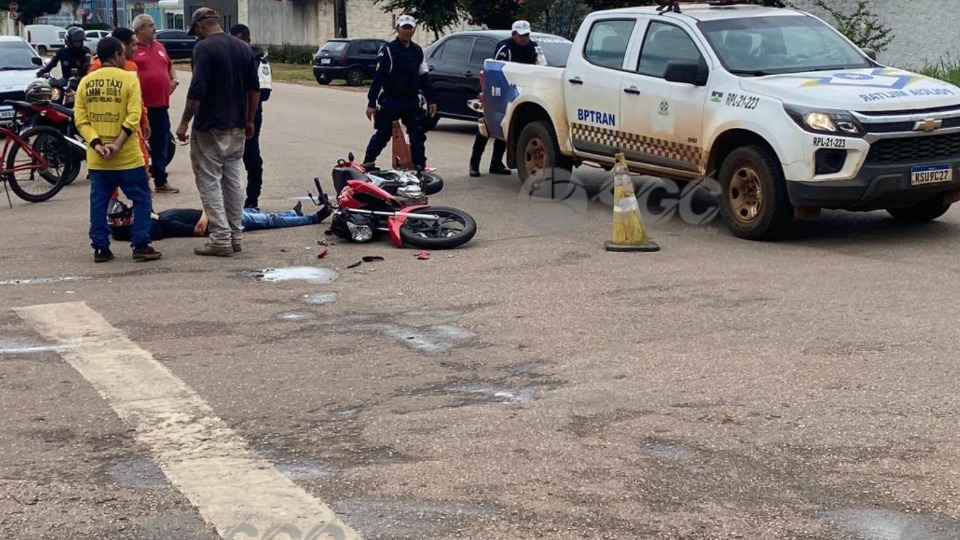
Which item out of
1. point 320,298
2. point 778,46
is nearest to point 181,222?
point 320,298

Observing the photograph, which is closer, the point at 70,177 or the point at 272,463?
the point at 272,463

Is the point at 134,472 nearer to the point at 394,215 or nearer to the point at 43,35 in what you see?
the point at 394,215

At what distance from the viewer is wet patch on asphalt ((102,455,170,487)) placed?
17.4 feet

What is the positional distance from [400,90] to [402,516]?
31.1 feet

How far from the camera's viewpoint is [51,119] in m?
14.8

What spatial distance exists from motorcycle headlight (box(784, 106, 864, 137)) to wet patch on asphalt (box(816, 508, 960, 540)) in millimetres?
5629

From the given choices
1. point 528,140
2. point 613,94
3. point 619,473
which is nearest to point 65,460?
point 619,473

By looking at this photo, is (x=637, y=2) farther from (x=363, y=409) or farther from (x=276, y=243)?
(x=363, y=409)

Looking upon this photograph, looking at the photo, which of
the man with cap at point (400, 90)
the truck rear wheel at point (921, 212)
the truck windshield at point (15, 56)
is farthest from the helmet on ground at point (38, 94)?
the truck rear wheel at point (921, 212)

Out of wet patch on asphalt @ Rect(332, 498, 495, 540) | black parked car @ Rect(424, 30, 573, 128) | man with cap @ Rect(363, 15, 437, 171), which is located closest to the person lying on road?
man with cap @ Rect(363, 15, 437, 171)

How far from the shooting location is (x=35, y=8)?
283 feet

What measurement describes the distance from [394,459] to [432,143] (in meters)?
14.3

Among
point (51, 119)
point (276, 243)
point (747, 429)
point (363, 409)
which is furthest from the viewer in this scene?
point (51, 119)

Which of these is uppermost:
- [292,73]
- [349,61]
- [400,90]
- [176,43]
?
[400,90]
